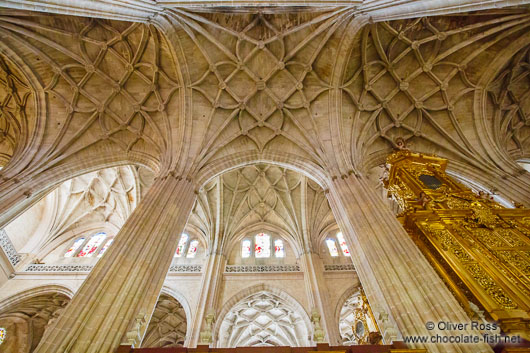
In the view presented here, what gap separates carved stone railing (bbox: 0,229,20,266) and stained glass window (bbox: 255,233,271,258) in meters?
12.8

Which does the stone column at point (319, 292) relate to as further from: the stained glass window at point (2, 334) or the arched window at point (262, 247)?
the stained glass window at point (2, 334)

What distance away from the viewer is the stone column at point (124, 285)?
16.2 feet

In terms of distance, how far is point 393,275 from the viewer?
20.4ft

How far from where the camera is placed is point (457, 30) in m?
11.2

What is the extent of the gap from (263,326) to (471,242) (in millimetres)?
14890

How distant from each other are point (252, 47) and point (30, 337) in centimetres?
1911

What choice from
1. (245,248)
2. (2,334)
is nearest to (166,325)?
(245,248)

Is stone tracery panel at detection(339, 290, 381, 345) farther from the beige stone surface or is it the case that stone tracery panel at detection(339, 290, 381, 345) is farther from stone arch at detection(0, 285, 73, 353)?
stone arch at detection(0, 285, 73, 353)

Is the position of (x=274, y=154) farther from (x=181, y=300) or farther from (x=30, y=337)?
(x=30, y=337)

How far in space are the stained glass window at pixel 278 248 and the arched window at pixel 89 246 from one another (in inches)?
399

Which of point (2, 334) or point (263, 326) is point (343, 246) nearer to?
point (263, 326)

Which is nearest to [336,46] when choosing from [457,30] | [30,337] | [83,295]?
[457,30]

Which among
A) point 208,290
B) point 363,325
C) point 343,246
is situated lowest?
point 363,325

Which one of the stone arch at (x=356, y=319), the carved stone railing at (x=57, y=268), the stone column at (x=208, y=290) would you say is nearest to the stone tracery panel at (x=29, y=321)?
the carved stone railing at (x=57, y=268)
